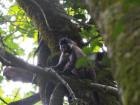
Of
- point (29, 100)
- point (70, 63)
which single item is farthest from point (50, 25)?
point (29, 100)

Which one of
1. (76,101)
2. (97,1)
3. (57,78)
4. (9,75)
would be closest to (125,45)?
(97,1)

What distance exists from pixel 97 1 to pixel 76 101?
7.29 feet

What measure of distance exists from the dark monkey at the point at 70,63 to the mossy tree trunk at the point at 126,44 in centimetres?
305

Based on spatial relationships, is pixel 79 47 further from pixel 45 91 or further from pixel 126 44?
pixel 126 44

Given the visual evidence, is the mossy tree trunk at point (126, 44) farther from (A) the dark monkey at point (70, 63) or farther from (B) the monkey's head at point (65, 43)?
(B) the monkey's head at point (65, 43)

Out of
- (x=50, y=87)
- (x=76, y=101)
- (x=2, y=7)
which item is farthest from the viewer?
(x=2, y=7)

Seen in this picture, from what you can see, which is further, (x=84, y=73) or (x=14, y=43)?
(x=14, y=43)

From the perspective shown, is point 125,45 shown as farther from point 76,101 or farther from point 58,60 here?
point 58,60

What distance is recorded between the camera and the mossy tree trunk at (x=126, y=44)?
2.69 ft

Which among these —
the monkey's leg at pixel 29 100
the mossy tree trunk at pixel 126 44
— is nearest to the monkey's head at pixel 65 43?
the monkey's leg at pixel 29 100

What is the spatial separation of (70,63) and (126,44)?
3474mm

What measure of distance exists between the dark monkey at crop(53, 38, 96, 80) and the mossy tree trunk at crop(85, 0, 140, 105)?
305 centimetres

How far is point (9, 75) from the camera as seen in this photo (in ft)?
13.4

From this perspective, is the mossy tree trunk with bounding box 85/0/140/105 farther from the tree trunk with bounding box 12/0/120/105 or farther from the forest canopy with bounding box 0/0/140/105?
the tree trunk with bounding box 12/0/120/105
